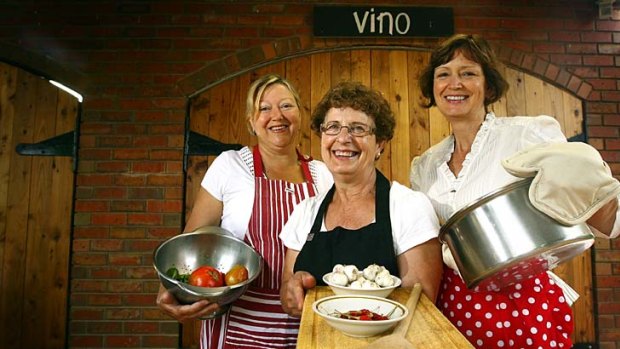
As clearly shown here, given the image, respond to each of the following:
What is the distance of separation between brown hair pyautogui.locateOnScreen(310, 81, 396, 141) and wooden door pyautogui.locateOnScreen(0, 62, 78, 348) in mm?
2403

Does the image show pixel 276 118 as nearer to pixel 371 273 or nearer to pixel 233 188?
pixel 233 188

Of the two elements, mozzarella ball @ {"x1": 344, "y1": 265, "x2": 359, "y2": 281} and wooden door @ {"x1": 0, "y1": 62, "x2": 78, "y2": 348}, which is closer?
mozzarella ball @ {"x1": 344, "y1": 265, "x2": 359, "y2": 281}

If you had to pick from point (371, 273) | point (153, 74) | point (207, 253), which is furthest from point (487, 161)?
point (153, 74)

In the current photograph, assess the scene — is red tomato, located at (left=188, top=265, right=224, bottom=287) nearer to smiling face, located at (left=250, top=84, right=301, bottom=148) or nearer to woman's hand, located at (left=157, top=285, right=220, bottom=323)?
woman's hand, located at (left=157, top=285, right=220, bottom=323)

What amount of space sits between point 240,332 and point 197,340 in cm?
143

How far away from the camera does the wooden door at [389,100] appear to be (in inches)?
123

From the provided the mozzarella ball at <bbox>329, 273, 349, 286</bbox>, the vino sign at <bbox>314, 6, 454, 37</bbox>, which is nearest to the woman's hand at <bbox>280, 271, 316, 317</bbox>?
the mozzarella ball at <bbox>329, 273, 349, 286</bbox>

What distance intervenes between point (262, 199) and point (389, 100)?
1.69 meters

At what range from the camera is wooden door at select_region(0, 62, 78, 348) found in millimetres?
3021

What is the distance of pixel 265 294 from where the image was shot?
5.82ft

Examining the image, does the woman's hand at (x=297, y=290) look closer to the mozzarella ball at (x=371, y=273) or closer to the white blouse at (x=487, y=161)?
the mozzarella ball at (x=371, y=273)

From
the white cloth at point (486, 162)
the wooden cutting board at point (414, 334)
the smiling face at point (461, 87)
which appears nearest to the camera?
the wooden cutting board at point (414, 334)

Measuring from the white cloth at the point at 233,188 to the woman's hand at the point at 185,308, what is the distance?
400 mm

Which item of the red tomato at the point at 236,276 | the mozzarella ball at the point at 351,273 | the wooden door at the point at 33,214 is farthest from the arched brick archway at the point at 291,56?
the mozzarella ball at the point at 351,273
